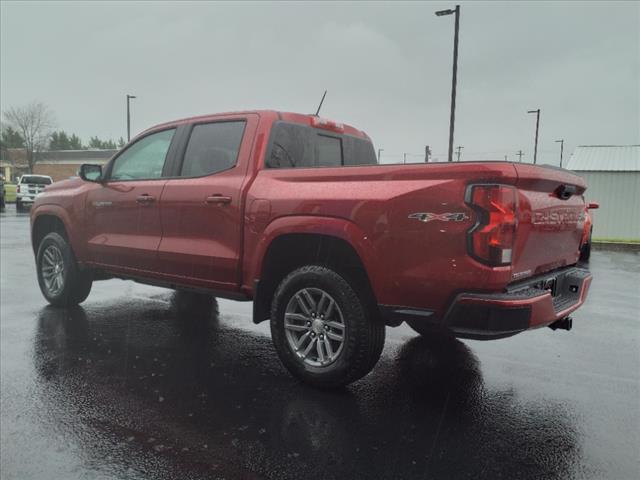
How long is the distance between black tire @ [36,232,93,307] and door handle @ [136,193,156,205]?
62.1 inches

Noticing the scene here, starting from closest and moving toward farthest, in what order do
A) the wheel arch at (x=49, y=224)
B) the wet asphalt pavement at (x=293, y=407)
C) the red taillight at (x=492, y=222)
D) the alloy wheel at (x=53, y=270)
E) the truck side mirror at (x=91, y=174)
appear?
1. the wet asphalt pavement at (x=293, y=407)
2. the red taillight at (x=492, y=222)
3. the truck side mirror at (x=91, y=174)
4. the wheel arch at (x=49, y=224)
5. the alloy wheel at (x=53, y=270)

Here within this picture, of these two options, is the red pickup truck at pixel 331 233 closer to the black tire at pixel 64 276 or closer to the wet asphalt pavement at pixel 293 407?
the wet asphalt pavement at pixel 293 407

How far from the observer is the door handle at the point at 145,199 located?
4820 millimetres

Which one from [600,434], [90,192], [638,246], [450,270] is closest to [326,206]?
[450,270]

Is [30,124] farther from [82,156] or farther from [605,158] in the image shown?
[605,158]

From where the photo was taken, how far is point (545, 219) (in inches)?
129

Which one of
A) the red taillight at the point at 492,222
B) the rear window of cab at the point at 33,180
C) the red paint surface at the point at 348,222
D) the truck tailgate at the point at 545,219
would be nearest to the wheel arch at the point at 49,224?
the red paint surface at the point at 348,222

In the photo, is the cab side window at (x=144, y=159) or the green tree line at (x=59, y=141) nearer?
the cab side window at (x=144, y=159)

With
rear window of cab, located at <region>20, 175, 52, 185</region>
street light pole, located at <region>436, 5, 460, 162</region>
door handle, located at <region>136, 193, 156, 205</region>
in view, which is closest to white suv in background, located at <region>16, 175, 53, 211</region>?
rear window of cab, located at <region>20, 175, 52, 185</region>

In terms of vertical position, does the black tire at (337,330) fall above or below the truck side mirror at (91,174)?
below

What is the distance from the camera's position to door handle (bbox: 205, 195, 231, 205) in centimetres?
413

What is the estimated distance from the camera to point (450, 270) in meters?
3.00

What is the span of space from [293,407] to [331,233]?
1178 mm

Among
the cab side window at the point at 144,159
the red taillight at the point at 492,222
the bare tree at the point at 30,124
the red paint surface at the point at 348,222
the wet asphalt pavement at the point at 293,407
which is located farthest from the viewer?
the bare tree at the point at 30,124
